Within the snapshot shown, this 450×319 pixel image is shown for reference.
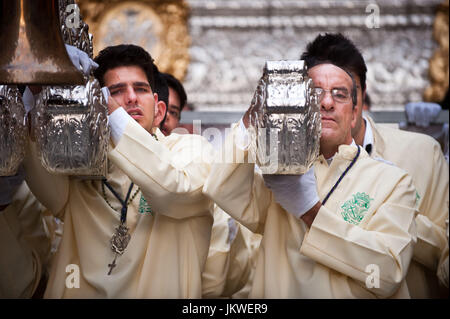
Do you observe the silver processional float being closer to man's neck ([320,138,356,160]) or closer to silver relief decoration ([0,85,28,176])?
silver relief decoration ([0,85,28,176])

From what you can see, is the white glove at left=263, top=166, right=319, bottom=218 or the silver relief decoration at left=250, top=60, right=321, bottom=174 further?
the white glove at left=263, top=166, right=319, bottom=218

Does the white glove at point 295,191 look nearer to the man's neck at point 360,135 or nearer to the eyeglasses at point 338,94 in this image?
the eyeglasses at point 338,94

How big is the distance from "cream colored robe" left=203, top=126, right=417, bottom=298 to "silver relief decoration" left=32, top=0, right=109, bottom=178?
0.31 meters

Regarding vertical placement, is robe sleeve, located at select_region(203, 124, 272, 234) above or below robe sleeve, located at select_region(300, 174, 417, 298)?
above

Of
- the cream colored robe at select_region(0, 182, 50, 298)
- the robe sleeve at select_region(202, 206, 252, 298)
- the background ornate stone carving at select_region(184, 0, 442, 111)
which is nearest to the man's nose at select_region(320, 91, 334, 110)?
the robe sleeve at select_region(202, 206, 252, 298)

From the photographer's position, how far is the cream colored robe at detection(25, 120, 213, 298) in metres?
1.97

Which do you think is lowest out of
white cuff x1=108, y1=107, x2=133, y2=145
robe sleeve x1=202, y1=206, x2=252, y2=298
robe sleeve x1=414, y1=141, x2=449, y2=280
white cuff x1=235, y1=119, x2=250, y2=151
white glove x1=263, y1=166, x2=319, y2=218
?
robe sleeve x1=202, y1=206, x2=252, y2=298

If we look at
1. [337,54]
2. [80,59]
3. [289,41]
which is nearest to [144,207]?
[80,59]

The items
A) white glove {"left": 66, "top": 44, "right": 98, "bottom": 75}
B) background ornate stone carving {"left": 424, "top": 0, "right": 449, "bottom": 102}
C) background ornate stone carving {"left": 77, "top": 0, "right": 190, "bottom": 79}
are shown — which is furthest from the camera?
background ornate stone carving {"left": 424, "top": 0, "right": 449, "bottom": 102}

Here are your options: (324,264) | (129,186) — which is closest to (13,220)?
(129,186)

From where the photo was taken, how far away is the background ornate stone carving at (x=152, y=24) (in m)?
3.21

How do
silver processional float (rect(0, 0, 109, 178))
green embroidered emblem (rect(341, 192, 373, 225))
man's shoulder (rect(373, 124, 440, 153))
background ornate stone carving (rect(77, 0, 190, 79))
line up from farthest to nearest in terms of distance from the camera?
background ornate stone carving (rect(77, 0, 190, 79))
man's shoulder (rect(373, 124, 440, 153))
green embroidered emblem (rect(341, 192, 373, 225))
silver processional float (rect(0, 0, 109, 178))

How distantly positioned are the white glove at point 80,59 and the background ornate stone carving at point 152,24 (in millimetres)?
963

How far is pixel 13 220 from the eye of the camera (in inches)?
86.0
